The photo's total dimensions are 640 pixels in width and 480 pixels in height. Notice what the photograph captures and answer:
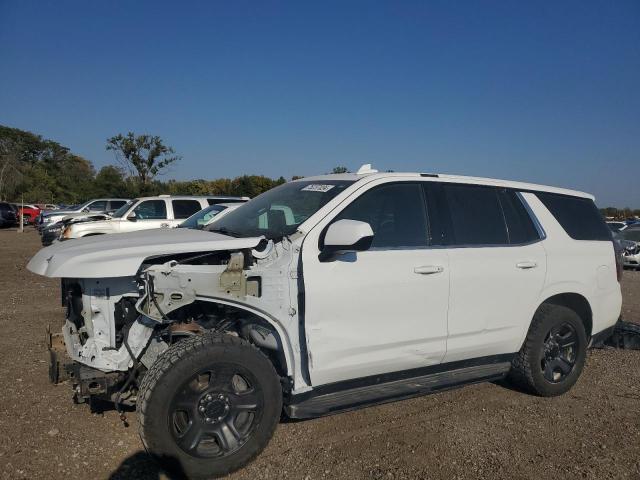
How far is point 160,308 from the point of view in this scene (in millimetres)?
3111

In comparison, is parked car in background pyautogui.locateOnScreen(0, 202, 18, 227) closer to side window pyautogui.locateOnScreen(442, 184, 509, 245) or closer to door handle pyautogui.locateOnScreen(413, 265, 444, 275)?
side window pyautogui.locateOnScreen(442, 184, 509, 245)

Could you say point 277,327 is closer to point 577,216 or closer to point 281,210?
point 281,210

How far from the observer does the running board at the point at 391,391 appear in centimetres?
333

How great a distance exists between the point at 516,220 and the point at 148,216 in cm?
1103

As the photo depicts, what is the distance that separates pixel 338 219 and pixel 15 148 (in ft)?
253

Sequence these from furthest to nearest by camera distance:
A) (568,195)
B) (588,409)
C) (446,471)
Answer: (568,195)
(588,409)
(446,471)

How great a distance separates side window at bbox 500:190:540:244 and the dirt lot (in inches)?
57.2

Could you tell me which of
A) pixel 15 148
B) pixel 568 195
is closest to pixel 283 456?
pixel 568 195

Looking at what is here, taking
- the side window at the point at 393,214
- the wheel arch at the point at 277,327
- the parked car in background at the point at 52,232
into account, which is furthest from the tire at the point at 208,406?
the parked car in background at the point at 52,232

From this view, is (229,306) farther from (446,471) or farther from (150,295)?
(446,471)

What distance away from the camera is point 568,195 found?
16.0 feet

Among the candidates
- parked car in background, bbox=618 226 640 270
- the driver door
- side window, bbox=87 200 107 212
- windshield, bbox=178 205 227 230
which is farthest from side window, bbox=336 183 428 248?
side window, bbox=87 200 107 212

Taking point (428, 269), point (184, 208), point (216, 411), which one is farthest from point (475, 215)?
point (184, 208)

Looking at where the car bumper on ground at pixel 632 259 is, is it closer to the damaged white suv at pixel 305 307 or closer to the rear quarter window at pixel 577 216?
the rear quarter window at pixel 577 216
